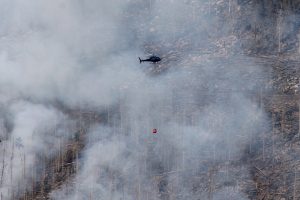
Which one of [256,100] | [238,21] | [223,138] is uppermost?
[238,21]

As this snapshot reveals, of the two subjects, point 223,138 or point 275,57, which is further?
point 275,57

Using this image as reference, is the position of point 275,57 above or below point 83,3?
below

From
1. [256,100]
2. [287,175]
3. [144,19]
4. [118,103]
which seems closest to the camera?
[287,175]

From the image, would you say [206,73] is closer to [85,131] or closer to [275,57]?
[275,57]

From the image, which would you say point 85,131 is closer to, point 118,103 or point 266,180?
point 118,103

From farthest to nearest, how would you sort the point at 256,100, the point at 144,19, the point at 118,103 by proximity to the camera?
the point at 144,19
the point at 118,103
the point at 256,100

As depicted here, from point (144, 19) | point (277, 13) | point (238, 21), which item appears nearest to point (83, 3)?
point (144, 19)

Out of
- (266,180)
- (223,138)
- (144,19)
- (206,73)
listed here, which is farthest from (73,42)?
(266,180)
